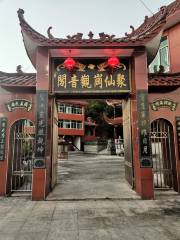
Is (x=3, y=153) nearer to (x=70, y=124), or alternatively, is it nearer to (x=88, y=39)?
(x=88, y=39)

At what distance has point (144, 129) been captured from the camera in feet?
21.8

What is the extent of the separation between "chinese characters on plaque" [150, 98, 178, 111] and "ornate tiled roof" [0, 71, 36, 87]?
3.99 meters

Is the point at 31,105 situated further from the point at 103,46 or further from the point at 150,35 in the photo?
the point at 150,35

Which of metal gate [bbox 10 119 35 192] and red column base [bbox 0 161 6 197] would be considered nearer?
red column base [bbox 0 161 6 197]

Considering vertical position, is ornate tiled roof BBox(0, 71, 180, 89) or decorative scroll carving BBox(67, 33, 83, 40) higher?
decorative scroll carving BBox(67, 33, 83, 40)

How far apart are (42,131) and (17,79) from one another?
221 cm

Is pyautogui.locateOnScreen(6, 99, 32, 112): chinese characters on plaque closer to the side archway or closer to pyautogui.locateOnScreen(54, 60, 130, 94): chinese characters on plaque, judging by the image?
the side archway

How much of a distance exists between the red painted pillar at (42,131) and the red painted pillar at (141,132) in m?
2.74

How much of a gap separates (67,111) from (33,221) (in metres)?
33.4

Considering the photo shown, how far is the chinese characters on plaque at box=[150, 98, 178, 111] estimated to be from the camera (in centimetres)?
718

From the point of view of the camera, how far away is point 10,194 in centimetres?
689

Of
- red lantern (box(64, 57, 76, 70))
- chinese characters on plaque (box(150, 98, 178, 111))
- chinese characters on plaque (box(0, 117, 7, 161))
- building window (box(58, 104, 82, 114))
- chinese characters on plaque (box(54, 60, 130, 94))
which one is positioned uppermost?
building window (box(58, 104, 82, 114))

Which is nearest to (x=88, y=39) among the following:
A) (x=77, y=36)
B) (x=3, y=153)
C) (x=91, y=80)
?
(x=77, y=36)

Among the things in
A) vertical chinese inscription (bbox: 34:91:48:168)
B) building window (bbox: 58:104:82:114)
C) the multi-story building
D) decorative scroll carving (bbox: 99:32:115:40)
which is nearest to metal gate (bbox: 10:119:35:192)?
vertical chinese inscription (bbox: 34:91:48:168)
